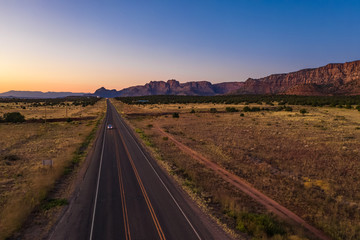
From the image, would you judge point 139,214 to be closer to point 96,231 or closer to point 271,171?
point 96,231

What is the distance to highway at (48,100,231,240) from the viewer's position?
41.3 ft

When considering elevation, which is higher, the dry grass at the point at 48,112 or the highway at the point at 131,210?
the dry grass at the point at 48,112

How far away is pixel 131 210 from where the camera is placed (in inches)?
589

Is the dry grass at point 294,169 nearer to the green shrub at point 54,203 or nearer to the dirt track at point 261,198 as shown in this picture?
the dirt track at point 261,198

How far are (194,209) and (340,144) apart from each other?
88.2 feet

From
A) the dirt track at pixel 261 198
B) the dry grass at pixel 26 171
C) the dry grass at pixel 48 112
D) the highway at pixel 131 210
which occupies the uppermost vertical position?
the dry grass at pixel 48 112

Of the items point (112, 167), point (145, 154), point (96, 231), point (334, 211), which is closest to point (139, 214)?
point (96, 231)

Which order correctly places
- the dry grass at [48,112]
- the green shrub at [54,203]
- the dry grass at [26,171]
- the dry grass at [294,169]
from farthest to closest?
the dry grass at [48,112]
the green shrub at [54,203]
the dry grass at [294,169]
the dry grass at [26,171]

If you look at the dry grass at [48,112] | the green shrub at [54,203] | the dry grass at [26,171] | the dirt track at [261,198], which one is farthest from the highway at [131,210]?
the dry grass at [48,112]

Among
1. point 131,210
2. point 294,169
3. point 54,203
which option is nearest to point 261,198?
point 294,169

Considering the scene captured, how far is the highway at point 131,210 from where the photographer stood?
12.6 metres

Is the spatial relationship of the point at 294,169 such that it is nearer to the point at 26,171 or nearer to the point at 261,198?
the point at 261,198

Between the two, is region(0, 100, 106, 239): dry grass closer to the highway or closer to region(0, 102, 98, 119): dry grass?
the highway

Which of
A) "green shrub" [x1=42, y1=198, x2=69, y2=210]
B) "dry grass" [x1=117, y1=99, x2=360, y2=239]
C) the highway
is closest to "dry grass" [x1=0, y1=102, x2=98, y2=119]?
"dry grass" [x1=117, y1=99, x2=360, y2=239]
